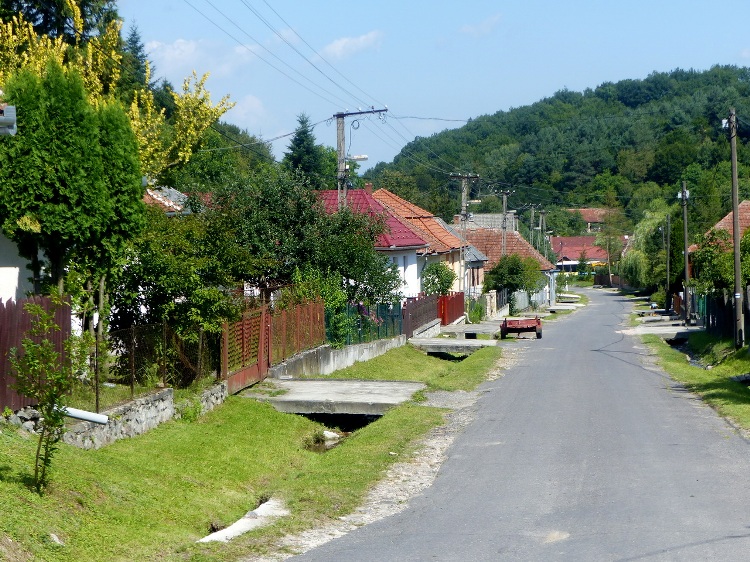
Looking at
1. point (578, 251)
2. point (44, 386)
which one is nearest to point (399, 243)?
point (44, 386)

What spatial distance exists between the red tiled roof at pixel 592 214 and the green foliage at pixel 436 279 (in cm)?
10140

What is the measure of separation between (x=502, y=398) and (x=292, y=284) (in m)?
7.68

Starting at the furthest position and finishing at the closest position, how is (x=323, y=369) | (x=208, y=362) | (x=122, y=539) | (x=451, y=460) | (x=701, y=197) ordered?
(x=701, y=197) < (x=323, y=369) < (x=208, y=362) < (x=451, y=460) < (x=122, y=539)

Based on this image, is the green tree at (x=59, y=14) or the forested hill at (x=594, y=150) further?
the forested hill at (x=594, y=150)

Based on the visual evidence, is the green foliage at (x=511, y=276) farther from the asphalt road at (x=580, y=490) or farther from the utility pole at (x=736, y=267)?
the asphalt road at (x=580, y=490)

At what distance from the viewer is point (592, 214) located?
160m

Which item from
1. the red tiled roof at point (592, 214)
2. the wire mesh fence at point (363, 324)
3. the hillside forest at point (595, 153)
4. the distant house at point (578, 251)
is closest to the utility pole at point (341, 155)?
the wire mesh fence at point (363, 324)

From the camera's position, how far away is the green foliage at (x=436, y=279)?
1826 inches

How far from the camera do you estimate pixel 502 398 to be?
66.3 feet

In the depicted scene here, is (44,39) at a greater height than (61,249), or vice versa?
(44,39)

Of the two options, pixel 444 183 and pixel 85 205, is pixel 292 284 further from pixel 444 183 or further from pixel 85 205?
pixel 444 183

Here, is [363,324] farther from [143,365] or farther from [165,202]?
[143,365]

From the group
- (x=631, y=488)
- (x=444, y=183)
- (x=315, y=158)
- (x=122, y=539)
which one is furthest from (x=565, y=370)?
(x=444, y=183)

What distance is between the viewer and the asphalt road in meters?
8.72
